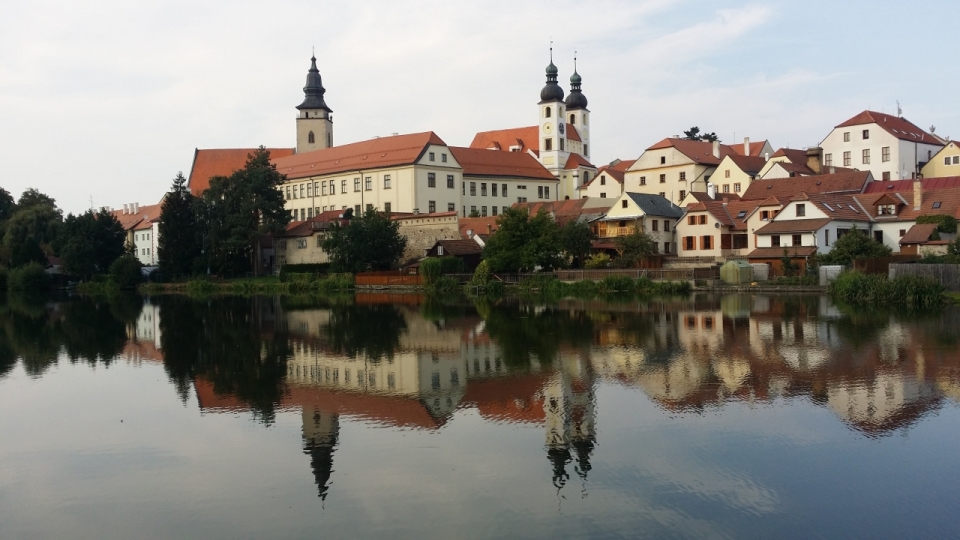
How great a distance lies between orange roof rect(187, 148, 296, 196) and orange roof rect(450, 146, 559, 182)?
989 inches

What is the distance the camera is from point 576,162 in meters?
82.0

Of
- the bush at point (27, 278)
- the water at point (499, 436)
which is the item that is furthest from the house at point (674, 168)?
the bush at point (27, 278)

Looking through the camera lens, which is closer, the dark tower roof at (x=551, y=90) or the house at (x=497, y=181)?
the house at (x=497, y=181)

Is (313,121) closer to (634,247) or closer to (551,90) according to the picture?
(551,90)

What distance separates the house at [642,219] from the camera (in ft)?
173

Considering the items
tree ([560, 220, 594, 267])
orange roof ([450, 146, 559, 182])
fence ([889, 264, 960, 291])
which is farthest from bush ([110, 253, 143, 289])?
fence ([889, 264, 960, 291])

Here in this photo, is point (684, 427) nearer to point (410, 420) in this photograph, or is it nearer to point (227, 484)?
point (410, 420)

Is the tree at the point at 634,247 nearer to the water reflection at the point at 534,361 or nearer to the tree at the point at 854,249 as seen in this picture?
the tree at the point at 854,249

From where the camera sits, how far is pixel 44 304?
1906 inches

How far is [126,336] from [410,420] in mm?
18917

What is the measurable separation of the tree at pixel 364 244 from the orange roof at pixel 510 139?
30998 millimetres

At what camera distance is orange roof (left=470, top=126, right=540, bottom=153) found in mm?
85125

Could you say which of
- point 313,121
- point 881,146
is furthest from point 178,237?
point 881,146

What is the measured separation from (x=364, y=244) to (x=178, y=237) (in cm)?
1782
